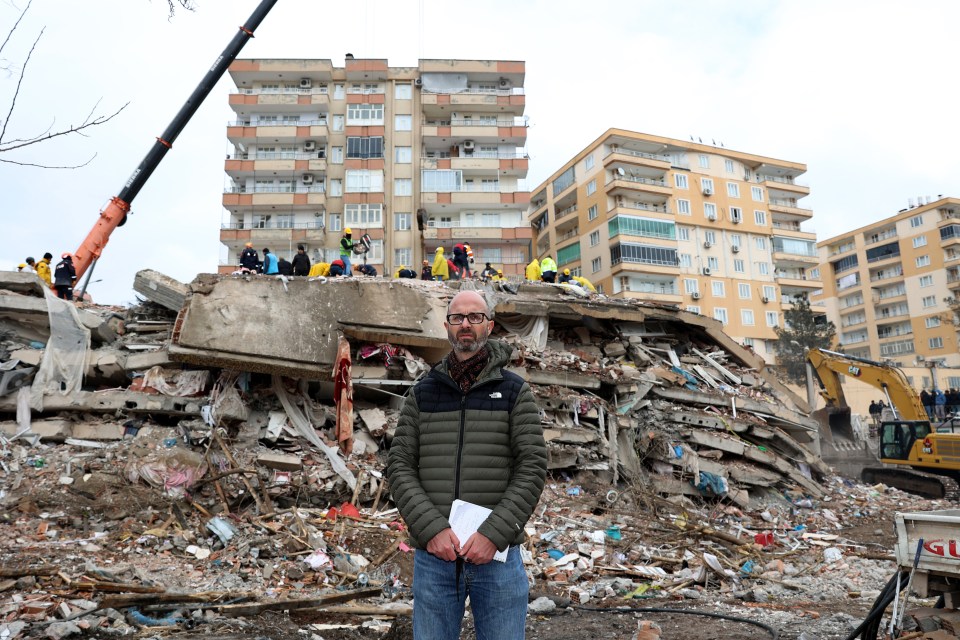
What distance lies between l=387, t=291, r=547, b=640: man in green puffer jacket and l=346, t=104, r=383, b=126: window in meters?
34.1

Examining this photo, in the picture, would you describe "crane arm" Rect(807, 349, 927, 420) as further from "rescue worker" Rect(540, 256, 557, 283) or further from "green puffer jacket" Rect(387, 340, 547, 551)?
"green puffer jacket" Rect(387, 340, 547, 551)

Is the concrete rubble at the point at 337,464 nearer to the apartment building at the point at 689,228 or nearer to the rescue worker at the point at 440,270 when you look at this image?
the rescue worker at the point at 440,270

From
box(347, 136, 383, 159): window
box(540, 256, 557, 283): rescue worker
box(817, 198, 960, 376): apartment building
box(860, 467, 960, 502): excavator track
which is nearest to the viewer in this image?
box(860, 467, 960, 502): excavator track

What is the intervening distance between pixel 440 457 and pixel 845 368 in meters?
15.8

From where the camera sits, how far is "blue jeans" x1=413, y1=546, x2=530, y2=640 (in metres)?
2.36

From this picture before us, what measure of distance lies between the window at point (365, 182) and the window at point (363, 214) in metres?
0.88

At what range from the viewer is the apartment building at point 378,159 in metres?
32.5

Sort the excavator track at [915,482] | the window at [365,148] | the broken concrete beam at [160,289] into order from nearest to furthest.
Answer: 1. the broken concrete beam at [160,289]
2. the excavator track at [915,482]
3. the window at [365,148]

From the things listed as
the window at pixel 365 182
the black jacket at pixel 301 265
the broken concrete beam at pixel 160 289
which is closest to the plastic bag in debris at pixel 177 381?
the broken concrete beam at pixel 160 289

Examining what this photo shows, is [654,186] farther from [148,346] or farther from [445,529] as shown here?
[445,529]

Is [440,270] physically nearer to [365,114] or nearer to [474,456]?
[474,456]

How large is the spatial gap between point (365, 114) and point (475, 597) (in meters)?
35.0

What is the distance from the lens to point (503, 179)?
112 ft

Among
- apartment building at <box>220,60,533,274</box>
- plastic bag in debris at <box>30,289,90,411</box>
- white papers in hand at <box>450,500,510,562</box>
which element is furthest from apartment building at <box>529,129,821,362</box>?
white papers in hand at <box>450,500,510,562</box>
